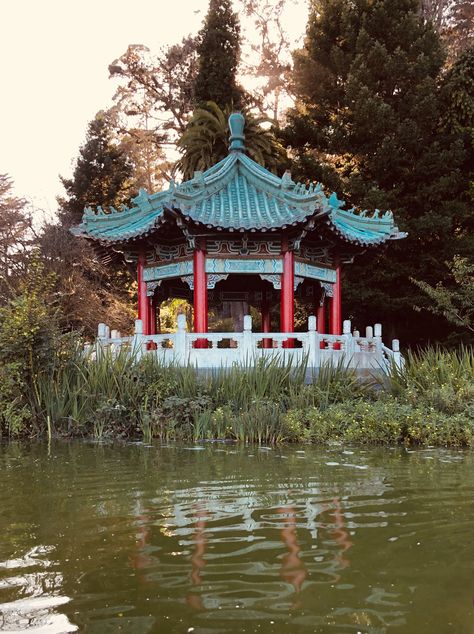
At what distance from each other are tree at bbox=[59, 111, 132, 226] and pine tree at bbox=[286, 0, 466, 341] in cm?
925

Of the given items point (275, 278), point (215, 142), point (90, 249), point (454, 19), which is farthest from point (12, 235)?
point (454, 19)

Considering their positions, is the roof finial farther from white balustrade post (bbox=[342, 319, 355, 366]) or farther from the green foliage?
the green foliage

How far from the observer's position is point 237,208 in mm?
13430

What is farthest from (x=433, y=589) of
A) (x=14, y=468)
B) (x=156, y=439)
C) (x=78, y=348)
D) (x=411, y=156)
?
(x=411, y=156)

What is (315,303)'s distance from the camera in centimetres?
1630

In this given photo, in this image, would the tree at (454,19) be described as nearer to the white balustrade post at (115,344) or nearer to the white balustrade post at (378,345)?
the white balustrade post at (378,345)

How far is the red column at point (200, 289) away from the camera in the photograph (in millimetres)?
13199

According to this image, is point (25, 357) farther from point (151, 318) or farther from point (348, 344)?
point (348, 344)

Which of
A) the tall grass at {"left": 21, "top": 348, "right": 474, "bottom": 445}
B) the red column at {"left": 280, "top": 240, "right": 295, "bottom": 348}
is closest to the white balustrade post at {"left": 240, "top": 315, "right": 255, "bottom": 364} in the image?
the tall grass at {"left": 21, "top": 348, "right": 474, "bottom": 445}

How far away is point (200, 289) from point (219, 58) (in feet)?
44.2

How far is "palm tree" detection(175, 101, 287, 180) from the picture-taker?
21.5 metres

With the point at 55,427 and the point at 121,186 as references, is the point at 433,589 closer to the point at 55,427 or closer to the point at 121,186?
the point at 55,427

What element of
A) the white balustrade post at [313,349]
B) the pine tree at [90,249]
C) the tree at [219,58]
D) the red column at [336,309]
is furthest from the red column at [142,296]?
the tree at [219,58]

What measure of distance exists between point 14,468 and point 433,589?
209 inches
